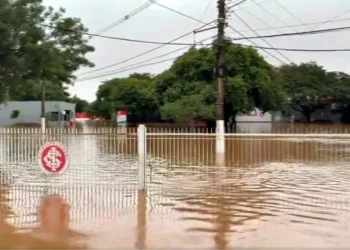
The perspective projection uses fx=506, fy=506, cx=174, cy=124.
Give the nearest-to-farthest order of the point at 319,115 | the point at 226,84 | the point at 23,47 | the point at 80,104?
the point at 23,47
the point at 226,84
the point at 319,115
the point at 80,104

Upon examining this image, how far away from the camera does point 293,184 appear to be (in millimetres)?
11633

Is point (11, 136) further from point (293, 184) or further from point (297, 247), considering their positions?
point (297, 247)

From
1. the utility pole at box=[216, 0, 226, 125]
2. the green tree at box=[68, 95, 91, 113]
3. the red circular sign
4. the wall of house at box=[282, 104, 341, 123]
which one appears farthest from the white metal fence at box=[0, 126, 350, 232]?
the green tree at box=[68, 95, 91, 113]

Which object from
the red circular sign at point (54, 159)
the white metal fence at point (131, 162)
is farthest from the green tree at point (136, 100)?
the red circular sign at point (54, 159)

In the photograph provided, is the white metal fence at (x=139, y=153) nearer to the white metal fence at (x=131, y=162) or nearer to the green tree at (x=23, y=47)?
the white metal fence at (x=131, y=162)

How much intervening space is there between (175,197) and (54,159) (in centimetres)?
248

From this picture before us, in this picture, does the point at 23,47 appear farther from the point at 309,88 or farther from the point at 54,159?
the point at 309,88

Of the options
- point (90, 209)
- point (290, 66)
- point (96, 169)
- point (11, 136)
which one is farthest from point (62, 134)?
point (290, 66)

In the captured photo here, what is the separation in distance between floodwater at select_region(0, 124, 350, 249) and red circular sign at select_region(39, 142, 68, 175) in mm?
549

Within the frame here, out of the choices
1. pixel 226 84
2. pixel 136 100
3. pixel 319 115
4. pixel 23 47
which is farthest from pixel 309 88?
pixel 23 47

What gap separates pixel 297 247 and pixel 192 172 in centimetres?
739

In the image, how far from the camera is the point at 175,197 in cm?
985

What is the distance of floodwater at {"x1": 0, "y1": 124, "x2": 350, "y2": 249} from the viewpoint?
6680mm

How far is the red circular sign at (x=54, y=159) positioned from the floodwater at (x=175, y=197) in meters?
0.55
